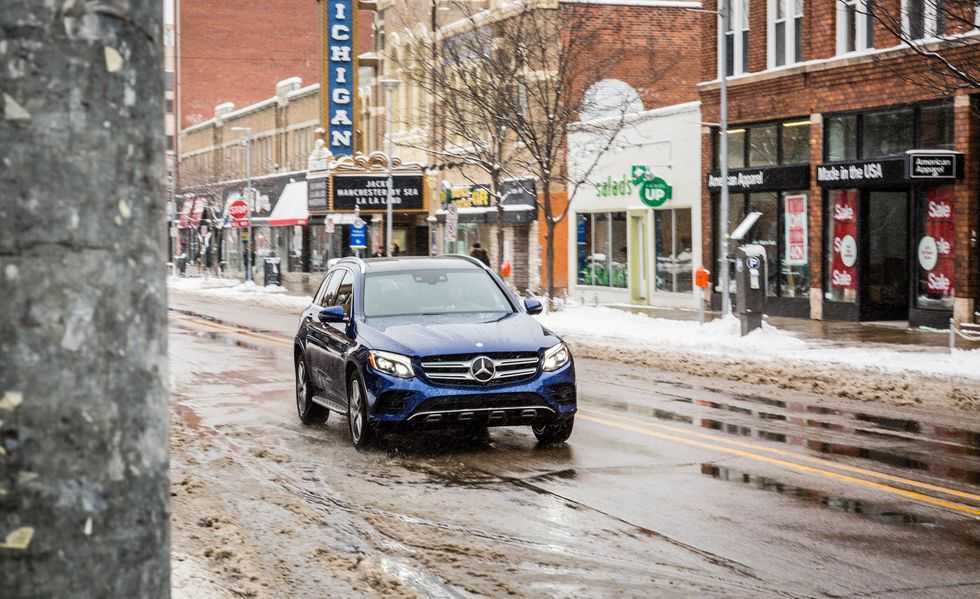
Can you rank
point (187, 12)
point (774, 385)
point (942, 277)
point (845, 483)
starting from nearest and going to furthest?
point (845, 483) → point (774, 385) → point (942, 277) → point (187, 12)

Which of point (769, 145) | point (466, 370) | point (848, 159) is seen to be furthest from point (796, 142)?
point (466, 370)

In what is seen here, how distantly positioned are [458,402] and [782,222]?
2259 cm

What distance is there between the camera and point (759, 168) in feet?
109

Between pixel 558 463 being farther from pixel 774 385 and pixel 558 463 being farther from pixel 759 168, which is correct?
pixel 759 168

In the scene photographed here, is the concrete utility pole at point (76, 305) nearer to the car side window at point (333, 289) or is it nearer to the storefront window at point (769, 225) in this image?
the car side window at point (333, 289)

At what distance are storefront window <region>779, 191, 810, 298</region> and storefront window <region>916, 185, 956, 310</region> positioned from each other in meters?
4.33

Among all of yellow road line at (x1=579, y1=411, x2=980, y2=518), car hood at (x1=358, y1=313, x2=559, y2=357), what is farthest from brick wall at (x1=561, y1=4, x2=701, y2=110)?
car hood at (x1=358, y1=313, x2=559, y2=357)

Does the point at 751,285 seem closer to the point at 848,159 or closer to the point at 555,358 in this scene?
the point at 848,159

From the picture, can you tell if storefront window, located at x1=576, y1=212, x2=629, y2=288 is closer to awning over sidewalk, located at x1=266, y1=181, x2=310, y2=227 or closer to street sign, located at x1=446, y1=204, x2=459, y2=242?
street sign, located at x1=446, y1=204, x2=459, y2=242

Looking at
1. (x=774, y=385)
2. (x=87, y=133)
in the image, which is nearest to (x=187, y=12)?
(x=774, y=385)

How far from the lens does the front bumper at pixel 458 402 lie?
1157cm

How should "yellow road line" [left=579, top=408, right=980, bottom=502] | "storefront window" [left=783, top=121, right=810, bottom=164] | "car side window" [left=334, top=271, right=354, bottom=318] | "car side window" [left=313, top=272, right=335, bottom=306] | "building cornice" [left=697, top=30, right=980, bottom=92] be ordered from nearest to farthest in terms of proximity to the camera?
"yellow road line" [left=579, top=408, right=980, bottom=502], "car side window" [left=334, top=271, right=354, bottom=318], "car side window" [left=313, top=272, right=335, bottom=306], "building cornice" [left=697, top=30, right=980, bottom=92], "storefront window" [left=783, top=121, right=810, bottom=164]

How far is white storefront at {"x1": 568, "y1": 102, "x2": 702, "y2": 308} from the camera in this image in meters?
38.2

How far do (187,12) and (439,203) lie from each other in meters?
53.0
